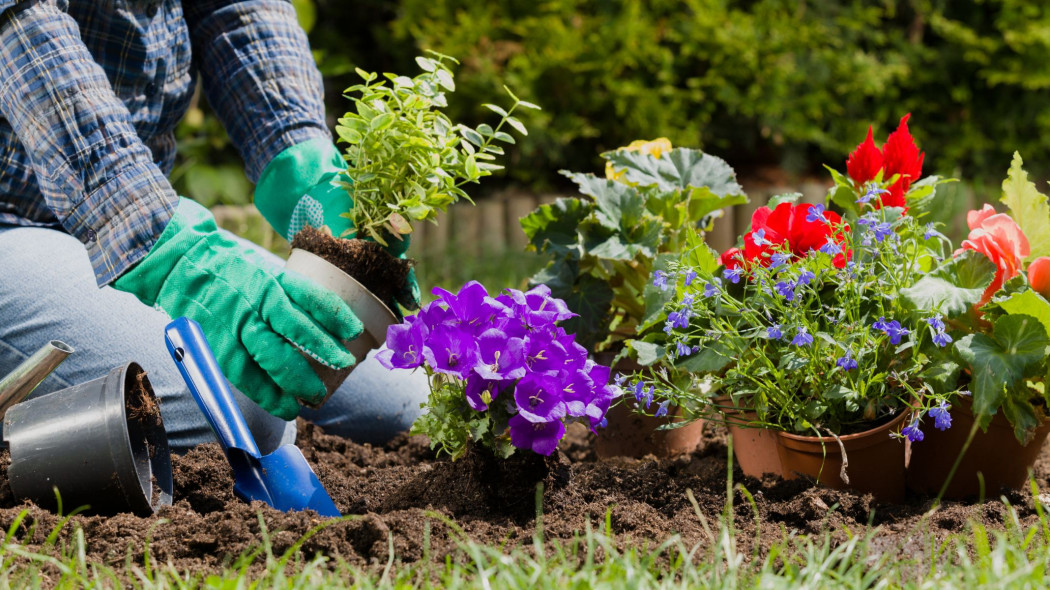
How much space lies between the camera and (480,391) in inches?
54.0

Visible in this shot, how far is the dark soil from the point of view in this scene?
5.23 ft

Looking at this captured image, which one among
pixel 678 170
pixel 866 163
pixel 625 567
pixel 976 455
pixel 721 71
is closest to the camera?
pixel 625 567

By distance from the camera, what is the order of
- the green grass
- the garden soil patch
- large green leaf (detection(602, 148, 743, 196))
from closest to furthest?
the green grass
the garden soil patch
large green leaf (detection(602, 148, 743, 196))

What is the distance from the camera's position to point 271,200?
79.6 inches

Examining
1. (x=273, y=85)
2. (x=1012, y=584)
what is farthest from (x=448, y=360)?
(x=273, y=85)

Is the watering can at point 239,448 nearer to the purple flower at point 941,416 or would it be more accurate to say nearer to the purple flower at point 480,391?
the purple flower at point 480,391

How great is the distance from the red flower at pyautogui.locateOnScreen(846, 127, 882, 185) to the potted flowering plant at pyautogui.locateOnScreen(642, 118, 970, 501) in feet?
0.14

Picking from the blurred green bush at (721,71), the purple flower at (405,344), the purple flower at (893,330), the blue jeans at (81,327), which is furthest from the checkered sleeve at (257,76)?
the blurred green bush at (721,71)

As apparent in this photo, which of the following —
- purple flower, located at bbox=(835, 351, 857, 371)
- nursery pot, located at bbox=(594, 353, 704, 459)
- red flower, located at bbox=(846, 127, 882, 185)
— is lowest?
nursery pot, located at bbox=(594, 353, 704, 459)

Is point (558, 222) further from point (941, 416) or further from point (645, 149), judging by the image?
point (941, 416)

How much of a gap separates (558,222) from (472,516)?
69 cm

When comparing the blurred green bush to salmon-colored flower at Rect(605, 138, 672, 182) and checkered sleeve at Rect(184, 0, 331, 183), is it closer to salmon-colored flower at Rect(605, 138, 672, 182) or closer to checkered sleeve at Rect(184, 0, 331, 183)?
checkered sleeve at Rect(184, 0, 331, 183)

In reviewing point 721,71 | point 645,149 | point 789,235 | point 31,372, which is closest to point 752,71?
point 721,71

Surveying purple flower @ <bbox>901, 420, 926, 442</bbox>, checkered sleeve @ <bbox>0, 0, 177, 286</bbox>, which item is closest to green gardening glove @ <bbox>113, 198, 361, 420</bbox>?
checkered sleeve @ <bbox>0, 0, 177, 286</bbox>
